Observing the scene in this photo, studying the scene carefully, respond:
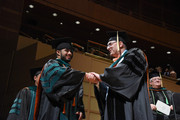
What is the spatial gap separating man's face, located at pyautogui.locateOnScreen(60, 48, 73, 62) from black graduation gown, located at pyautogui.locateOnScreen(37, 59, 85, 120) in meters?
0.58

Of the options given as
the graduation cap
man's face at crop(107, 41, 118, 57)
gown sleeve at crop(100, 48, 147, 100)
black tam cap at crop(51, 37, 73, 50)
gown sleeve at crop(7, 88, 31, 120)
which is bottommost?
gown sleeve at crop(7, 88, 31, 120)

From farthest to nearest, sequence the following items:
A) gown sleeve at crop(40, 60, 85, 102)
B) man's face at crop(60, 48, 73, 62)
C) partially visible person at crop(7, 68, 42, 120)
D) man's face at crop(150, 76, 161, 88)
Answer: man's face at crop(150, 76, 161, 88) < man's face at crop(60, 48, 73, 62) < partially visible person at crop(7, 68, 42, 120) < gown sleeve at crop(40, 60, 85, 102)

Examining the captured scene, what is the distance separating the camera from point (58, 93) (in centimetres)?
360

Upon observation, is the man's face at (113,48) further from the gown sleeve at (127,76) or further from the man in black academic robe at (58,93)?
the man in black academic robe at (58,93)

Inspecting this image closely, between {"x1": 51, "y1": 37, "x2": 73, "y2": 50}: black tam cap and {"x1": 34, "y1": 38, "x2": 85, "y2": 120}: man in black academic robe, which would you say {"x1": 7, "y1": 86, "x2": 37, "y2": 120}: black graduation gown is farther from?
{"x1": 51, "y1": 37, "x2": 73, "y2": 50}: black tam cap

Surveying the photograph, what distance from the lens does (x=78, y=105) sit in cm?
421

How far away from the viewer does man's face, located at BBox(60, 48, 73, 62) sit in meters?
4.51

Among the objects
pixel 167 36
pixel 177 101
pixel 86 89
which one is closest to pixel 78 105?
pixel 177 101

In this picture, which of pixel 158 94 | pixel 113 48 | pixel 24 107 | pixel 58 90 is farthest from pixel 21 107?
pixel 158 94

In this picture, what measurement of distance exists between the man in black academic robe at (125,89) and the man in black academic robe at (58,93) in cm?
30

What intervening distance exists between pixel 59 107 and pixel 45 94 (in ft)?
1.00

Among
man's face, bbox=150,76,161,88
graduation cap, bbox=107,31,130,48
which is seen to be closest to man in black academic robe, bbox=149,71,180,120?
man's face, bbox=150,76,161,88

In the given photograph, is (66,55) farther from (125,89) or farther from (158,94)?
(158,94)

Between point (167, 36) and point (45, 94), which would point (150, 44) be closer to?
point (167, 36)
